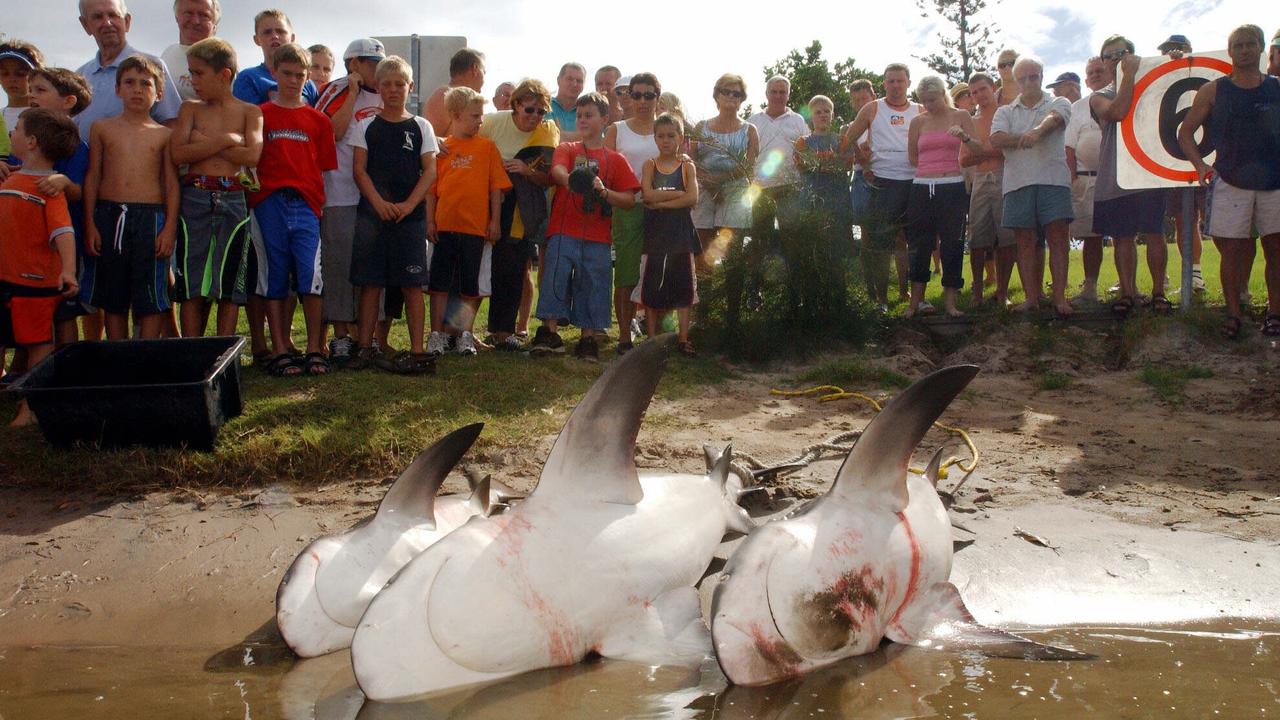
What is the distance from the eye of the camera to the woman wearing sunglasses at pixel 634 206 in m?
7.49

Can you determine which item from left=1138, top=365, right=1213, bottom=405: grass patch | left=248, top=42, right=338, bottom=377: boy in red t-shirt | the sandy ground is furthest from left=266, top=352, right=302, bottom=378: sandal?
left=1138, top=365, right=1213, bottom=405: grass patch

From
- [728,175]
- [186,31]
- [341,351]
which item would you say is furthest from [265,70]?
[728,175]

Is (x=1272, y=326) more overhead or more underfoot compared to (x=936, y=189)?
more underfoot

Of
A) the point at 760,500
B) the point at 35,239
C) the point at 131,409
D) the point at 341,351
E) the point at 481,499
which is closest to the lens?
A: the point at 481,499

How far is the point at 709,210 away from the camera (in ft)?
27.0

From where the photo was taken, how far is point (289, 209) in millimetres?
5934

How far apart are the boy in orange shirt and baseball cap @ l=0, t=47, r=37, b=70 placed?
263 cm

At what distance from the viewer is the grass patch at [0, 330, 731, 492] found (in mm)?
4469

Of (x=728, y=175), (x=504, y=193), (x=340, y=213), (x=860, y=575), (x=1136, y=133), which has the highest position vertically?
(x=1136, y=133)

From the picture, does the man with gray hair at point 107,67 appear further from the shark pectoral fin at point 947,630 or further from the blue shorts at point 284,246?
the shark pectoral fin at point 947,630

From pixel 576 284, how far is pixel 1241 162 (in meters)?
5.16

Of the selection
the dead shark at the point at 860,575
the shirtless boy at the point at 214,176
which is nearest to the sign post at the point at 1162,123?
the dead shark at the point at 860,575

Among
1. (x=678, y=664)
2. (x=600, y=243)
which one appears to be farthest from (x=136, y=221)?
(x=678, y=664)

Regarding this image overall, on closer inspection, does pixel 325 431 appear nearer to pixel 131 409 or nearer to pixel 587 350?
pixel 131 409
